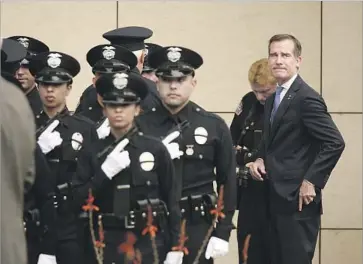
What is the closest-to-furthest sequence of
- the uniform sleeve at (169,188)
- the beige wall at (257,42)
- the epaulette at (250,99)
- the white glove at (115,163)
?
the white glove at (115,163), the uniform sleeve at (169,188), the epaulette at (250,99), the beige wall at (257,42)

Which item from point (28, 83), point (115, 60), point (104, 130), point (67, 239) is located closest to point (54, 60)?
point (28, 83)

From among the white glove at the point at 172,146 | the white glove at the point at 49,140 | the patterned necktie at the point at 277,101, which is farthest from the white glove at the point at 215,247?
the patterned necktie at the point at 277,101

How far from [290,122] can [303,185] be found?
1.35 ft

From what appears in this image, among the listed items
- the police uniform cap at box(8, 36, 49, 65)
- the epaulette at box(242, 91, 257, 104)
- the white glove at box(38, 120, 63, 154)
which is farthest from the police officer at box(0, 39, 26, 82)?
the epaulette at box(242, 91, 257, 104)

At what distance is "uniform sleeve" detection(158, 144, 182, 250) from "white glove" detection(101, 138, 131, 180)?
20cm

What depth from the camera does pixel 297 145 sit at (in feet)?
27.5

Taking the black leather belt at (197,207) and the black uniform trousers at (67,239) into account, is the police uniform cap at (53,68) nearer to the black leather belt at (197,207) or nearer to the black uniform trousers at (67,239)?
the black uniform trousers at (67,239)

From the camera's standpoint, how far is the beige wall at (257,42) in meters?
11.1

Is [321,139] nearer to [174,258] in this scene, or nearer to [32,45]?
[174,258]

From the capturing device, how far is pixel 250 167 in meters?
8.58

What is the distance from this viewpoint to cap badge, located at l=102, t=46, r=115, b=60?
8420mm

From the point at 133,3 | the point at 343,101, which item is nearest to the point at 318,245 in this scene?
the point at 343,101

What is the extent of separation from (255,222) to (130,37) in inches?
59.7

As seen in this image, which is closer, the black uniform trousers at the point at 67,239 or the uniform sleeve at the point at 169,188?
the uniform sleeve at the point at 169,188
